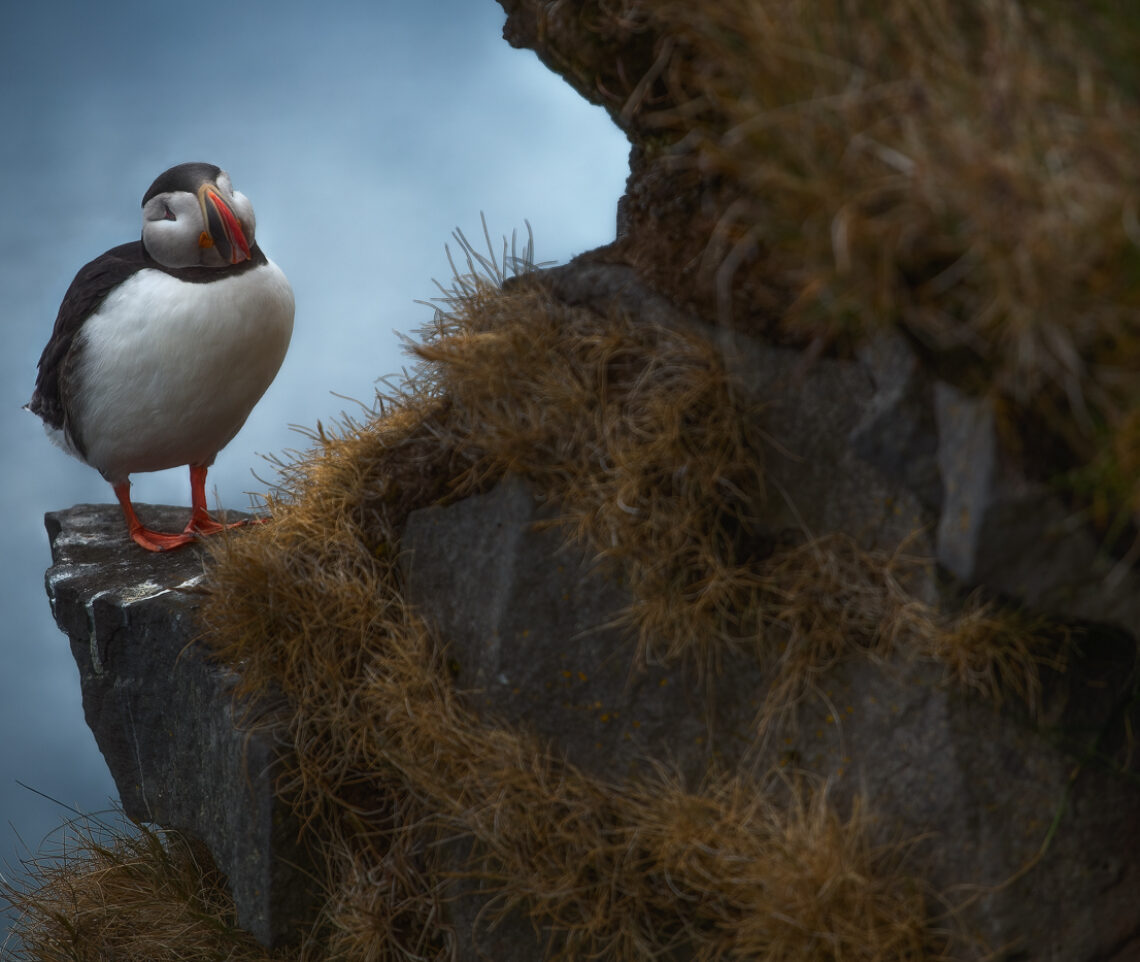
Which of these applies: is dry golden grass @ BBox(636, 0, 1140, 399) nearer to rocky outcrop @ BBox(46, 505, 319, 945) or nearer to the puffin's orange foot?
rocky outcrop @ BBox(46, 505, 319, 945)

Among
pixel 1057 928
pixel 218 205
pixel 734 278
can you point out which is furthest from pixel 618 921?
pixel 218 205

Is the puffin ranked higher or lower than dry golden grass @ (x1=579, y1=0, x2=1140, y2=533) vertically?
higher

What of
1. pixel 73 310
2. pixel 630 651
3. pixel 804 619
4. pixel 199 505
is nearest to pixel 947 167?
pixel 804 619

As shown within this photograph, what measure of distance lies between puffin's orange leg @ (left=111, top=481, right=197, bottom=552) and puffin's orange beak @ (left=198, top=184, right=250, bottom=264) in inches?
33.8

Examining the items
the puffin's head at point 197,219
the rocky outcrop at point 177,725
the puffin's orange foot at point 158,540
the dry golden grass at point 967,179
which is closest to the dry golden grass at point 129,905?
the rocky outcrop at point 177,725

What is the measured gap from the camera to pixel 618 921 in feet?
6.97

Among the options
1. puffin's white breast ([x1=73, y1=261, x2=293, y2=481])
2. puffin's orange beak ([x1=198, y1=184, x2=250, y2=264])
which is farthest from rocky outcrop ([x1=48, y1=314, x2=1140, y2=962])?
puffin's orange beak ([x1=198, y1=184, x2=250, y2=264])

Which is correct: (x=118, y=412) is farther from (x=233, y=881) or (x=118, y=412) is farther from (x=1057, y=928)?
(x=1057, y=928)

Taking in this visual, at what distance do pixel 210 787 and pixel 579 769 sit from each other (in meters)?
1.01

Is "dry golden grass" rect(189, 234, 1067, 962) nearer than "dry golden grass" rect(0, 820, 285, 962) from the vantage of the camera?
Yes

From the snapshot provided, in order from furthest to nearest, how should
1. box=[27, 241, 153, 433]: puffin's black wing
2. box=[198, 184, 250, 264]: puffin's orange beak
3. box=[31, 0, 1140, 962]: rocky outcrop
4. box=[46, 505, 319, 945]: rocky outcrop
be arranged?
1. box=[27, 241, 153, 433]: puffin's black wing
2. box=[198, 184, 250, 264]: puffin's orange beak
3. box=[46, 505, 319, 945]: rocky outcrop
4. box=[31, 0, 1140, 962]: rocky outcrop

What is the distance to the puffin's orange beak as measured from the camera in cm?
280

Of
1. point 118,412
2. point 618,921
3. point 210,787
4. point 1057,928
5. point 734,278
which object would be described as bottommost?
point 1057,928

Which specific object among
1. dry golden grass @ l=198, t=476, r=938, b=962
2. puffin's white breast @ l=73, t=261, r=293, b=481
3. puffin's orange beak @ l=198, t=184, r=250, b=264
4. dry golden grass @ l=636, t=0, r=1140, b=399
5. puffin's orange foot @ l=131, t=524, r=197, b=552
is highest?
puffin's orange beak @ l=198, t=184, r=250, b=264
